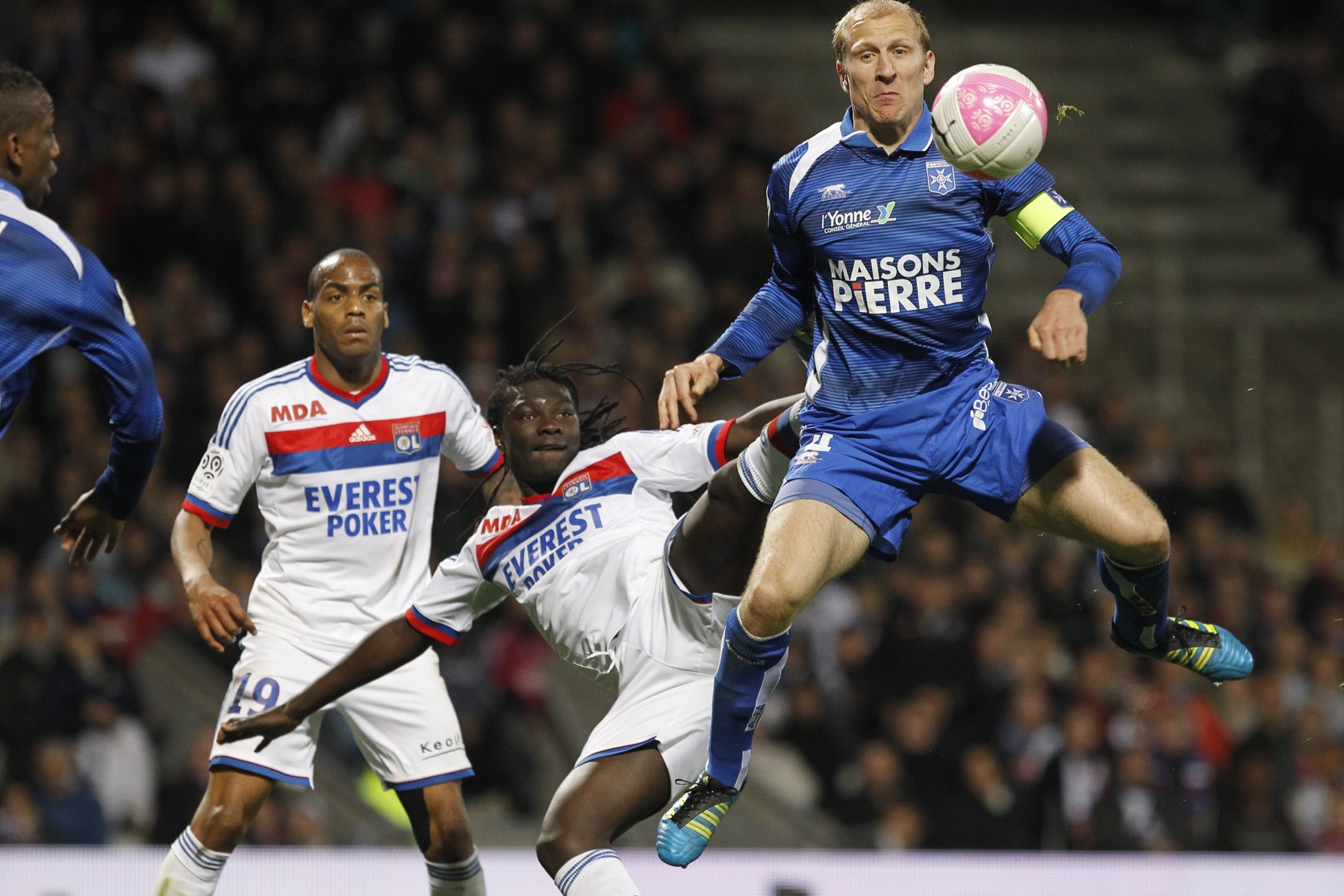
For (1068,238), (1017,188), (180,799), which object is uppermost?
(1017,188)

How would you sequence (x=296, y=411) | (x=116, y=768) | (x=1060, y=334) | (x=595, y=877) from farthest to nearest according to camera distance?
(x=116, y=768) → (x=296, y=411) → (x=595, y=877) → (x=1060, y=334)

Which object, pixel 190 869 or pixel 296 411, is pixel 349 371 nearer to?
pixel 296 411

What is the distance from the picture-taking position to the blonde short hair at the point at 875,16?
4539 mm

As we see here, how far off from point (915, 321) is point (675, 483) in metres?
1.13

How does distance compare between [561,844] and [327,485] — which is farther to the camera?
[327,485]

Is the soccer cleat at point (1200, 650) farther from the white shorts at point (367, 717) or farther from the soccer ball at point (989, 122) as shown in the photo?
the white shorts at point (367, 717)

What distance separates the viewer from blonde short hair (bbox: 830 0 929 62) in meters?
4.54

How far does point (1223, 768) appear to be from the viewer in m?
9.25

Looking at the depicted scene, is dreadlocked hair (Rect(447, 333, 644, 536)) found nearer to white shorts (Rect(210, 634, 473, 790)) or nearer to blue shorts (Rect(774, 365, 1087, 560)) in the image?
white shorts (Rect(210, 634, 473, 790))

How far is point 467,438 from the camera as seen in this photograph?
5715 mm

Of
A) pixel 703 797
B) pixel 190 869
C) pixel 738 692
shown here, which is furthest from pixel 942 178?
pixel 190 869

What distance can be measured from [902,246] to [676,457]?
1.16 m

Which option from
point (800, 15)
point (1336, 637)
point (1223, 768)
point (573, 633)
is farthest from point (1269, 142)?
point (573, 633)

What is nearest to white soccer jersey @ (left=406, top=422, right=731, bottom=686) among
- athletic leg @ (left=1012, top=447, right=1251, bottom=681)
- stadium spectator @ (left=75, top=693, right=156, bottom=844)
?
athletic leg @ (left=1012, top=447, right=1251, bottom=681)
